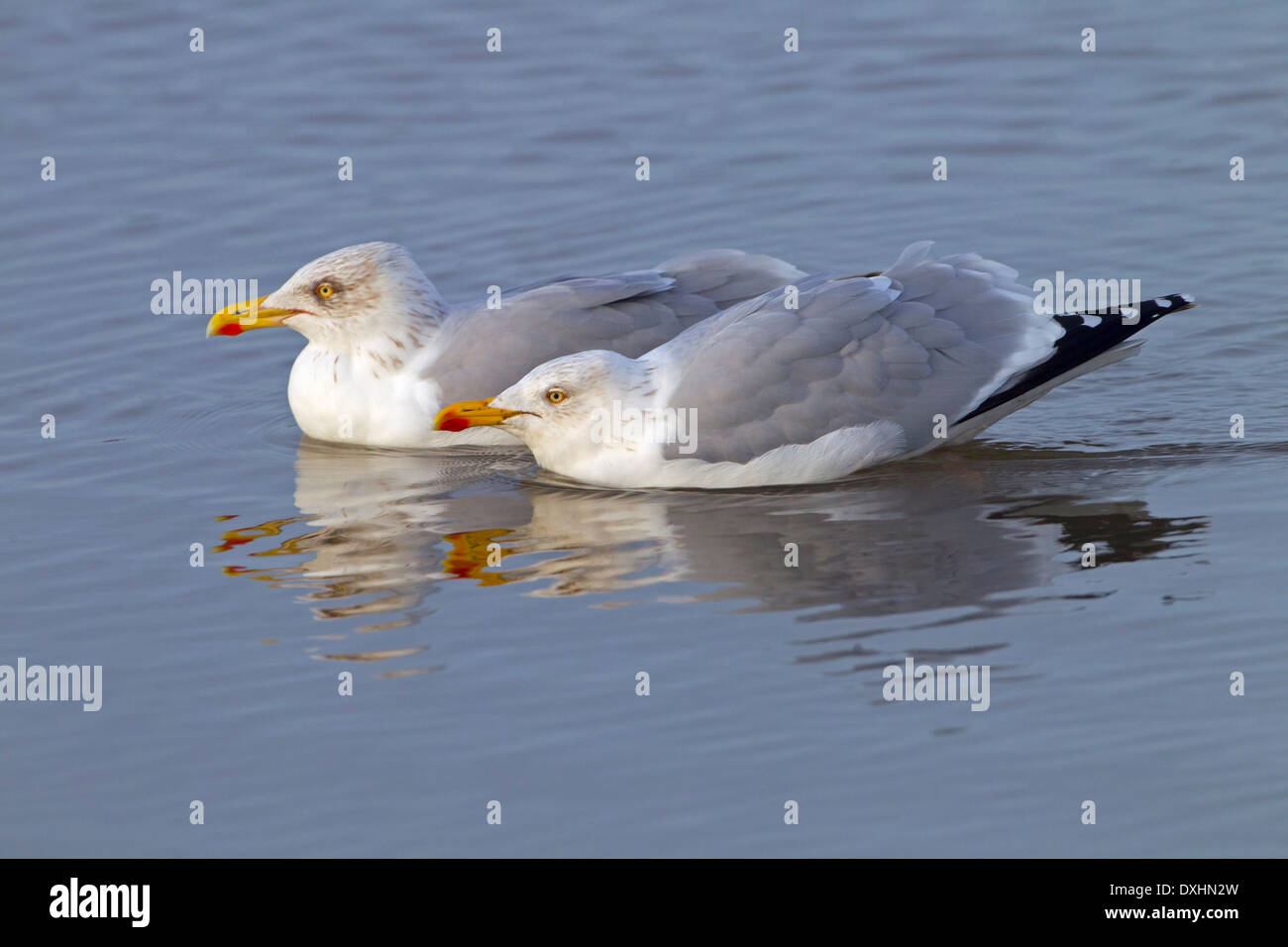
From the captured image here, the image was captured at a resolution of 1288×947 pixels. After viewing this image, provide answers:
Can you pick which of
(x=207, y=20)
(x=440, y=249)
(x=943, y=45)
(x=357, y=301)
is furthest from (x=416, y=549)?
(x=207, y=20)

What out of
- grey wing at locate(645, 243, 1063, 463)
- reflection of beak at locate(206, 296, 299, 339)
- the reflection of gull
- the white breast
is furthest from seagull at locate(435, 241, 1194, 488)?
reflection of beak at locate(206, 296, 299, 339)

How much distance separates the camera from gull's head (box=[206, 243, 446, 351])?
10719 millimetres

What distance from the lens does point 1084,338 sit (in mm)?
9656

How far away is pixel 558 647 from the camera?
7723mm

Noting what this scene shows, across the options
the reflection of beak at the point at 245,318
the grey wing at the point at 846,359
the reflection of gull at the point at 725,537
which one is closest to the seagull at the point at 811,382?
the grey wing at the point at 846,359

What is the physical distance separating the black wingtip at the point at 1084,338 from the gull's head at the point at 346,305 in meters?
3.01

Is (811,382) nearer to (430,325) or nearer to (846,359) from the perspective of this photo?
(846,359)

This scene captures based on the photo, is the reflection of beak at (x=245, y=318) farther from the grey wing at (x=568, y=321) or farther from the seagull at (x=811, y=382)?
the seagull at (x=811, y=382)

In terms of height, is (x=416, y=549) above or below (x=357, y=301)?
below

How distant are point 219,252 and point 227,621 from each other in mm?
5522

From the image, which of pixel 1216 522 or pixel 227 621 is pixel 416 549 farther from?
pixel 1216 522

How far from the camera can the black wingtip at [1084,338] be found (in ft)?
31.4

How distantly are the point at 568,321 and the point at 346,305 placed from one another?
4.14 feet

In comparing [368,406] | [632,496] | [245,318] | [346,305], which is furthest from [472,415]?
[245,318]
